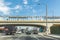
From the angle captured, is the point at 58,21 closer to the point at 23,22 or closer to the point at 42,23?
the point at 42,23

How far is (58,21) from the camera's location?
9156cm

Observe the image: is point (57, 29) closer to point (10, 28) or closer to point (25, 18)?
point (10, 28)

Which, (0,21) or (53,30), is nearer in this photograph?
(53,30)

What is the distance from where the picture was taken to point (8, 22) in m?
93.6

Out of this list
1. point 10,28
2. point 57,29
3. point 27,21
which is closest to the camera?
point 10,28

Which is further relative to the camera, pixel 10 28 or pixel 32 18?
pixel 32 18

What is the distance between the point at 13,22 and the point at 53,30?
32084 mm

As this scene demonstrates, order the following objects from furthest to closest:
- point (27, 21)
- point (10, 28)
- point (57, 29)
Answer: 1. point (27, 21)
2. point (57, 29)
3. point (10, 28)

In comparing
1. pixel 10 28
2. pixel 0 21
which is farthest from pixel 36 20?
pixel 10 28

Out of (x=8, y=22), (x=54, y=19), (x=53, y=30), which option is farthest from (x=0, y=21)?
(x=53, y=30)

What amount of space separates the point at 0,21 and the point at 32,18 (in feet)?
54.0

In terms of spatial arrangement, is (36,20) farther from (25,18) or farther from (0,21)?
(0,21)

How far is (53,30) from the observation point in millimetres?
65312

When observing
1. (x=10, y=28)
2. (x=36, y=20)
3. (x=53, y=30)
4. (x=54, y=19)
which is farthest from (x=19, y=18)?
(x=10, y=28)
